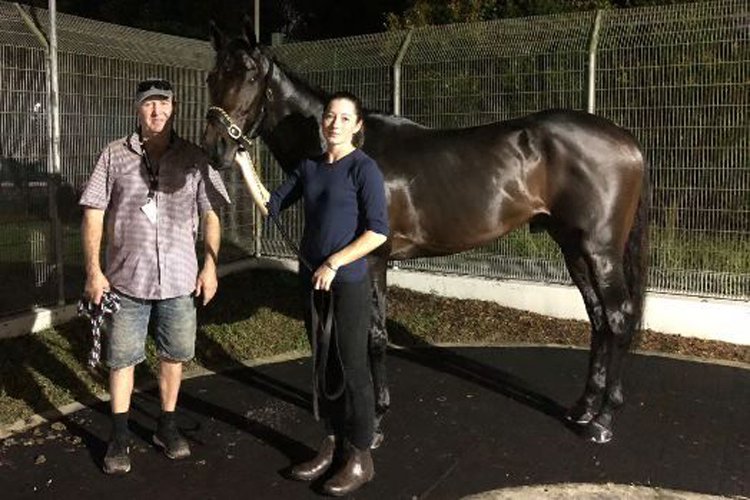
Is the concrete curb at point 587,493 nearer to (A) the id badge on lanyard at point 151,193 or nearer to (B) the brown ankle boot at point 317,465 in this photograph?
(B) the brown ankle boot at point 317,465

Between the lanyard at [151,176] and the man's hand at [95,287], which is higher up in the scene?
the lanyard at [151,176]

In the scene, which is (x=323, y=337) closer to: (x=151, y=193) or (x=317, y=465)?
(x=317, y=465)

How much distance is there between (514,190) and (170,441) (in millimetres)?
2453

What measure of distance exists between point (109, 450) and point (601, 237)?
2.96m

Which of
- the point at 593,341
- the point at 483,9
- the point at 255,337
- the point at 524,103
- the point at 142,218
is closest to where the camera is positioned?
the point at 142,218

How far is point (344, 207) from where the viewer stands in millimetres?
3182

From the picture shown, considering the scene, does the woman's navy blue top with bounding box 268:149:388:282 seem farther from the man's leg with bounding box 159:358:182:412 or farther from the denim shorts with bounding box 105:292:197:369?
the man's leg with bounding box 159:358:182:412

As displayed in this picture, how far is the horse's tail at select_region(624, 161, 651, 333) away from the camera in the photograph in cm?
450

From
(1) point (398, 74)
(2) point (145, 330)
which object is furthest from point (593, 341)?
(1) point (398, 74)

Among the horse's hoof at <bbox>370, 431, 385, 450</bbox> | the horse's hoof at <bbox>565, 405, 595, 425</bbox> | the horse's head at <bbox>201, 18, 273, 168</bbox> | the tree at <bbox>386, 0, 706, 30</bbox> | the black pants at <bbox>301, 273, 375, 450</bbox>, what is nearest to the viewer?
the black pants at <bbox>301, 273, 375, 450</bbox>

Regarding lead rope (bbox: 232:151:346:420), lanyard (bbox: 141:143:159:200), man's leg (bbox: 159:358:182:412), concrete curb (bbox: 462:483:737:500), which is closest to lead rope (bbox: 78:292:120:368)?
man's leg (bbox: 159:358:182:412)

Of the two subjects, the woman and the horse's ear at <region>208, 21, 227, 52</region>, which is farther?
the horse's ear at <region>208, 21, 227, 52</region>

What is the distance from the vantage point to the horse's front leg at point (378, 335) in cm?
402

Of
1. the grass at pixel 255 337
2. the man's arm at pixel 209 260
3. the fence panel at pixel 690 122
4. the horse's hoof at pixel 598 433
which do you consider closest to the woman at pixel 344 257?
the man's arm at pixel 209 260
